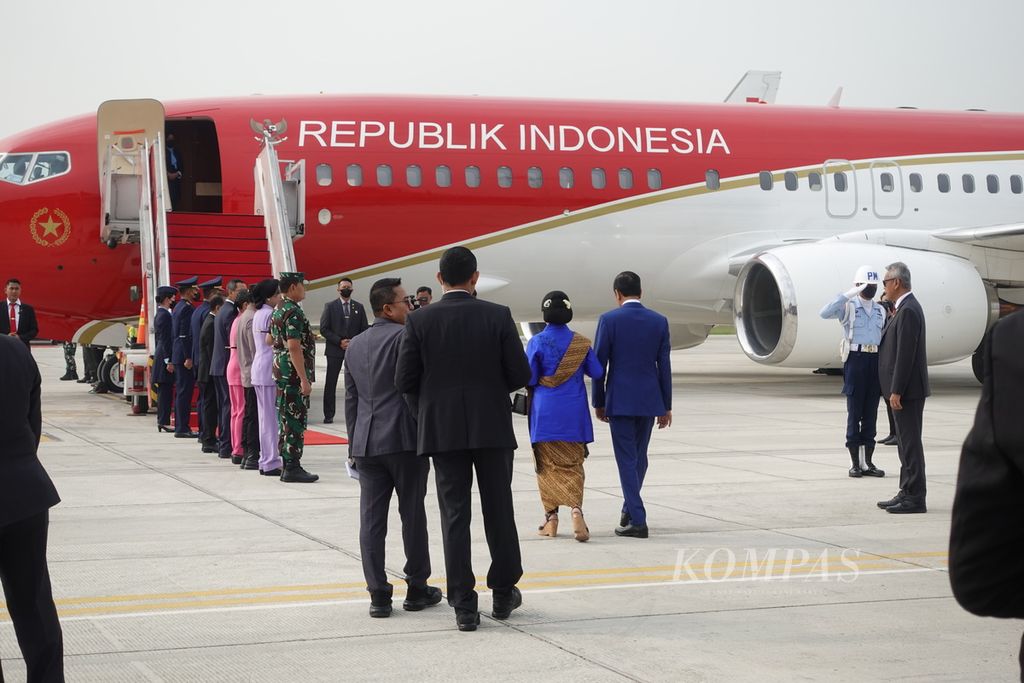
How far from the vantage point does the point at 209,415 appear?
451 inches

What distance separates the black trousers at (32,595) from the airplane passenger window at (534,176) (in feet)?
42.4

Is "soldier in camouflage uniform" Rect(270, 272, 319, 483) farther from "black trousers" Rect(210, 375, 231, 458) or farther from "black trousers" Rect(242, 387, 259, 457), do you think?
"black trousers" Rect(210, 375, 231, 458)

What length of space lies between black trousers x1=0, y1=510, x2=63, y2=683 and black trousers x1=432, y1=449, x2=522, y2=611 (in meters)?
1.81

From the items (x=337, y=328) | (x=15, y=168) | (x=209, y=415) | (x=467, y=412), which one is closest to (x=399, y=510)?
(x=467, y=412)

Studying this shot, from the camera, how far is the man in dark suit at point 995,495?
2111 millimetres

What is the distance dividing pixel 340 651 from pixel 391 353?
1.42 metres

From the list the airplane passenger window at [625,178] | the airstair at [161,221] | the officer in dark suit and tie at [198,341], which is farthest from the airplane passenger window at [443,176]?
the officer in dark suit and tie at [198,341]

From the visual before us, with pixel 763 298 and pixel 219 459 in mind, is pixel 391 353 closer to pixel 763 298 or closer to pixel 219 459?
pixel 219 459

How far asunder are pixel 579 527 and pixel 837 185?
12.0m

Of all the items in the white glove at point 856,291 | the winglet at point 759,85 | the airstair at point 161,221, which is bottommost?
the white glove at point 856,291

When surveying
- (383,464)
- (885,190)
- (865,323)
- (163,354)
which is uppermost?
(885,190)

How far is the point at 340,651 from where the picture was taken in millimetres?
4961

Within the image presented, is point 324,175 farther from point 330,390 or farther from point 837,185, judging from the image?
point 837,185

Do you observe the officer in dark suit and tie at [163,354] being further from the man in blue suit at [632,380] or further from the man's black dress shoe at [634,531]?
the man's black dress shoe at [634,531]
